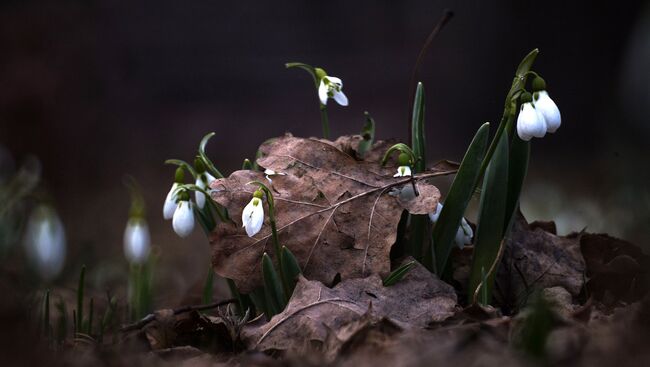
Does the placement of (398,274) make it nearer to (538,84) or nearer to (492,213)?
(492,213)

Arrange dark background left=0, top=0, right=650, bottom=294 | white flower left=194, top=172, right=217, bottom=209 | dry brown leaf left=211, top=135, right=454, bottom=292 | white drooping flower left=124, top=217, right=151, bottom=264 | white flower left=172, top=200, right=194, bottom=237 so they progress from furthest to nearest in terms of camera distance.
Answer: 1. dark background left=0, top=0, right=650, bottom=294
2. white drooping flower left=124, top=217, right=151, bottom=264
3. white flower left=194, top=172, right=217, bottom=209
4. white flower left=172, top=200, right=194, bottom=237
5. dry brown leaf left=211, top=135, right=454, bottom=292

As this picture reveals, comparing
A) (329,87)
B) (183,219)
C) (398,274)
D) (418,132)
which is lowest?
(398,274)

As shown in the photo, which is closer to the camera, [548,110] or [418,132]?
[548,110]

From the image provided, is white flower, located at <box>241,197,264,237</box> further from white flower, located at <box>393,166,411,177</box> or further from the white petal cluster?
the white petal cluster

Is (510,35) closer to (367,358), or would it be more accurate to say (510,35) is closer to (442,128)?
(442,128)

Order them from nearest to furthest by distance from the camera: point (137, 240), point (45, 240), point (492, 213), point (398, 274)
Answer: point (398, 274)
point (492, 213)
point (137, 240)
point (45, 240)

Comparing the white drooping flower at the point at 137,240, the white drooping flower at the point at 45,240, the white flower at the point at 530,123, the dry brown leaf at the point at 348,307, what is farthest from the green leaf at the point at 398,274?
the white drooping flower at the point at 45,240

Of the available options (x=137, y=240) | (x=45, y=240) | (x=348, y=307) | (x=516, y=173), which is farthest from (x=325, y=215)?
(x=45, y=240)

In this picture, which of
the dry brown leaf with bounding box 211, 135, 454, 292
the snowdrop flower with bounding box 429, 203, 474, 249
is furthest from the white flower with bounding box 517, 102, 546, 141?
the snowdrop flower with bounding box 429, 203, 474, 249

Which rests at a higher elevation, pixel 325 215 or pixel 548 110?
pixel 548 110
